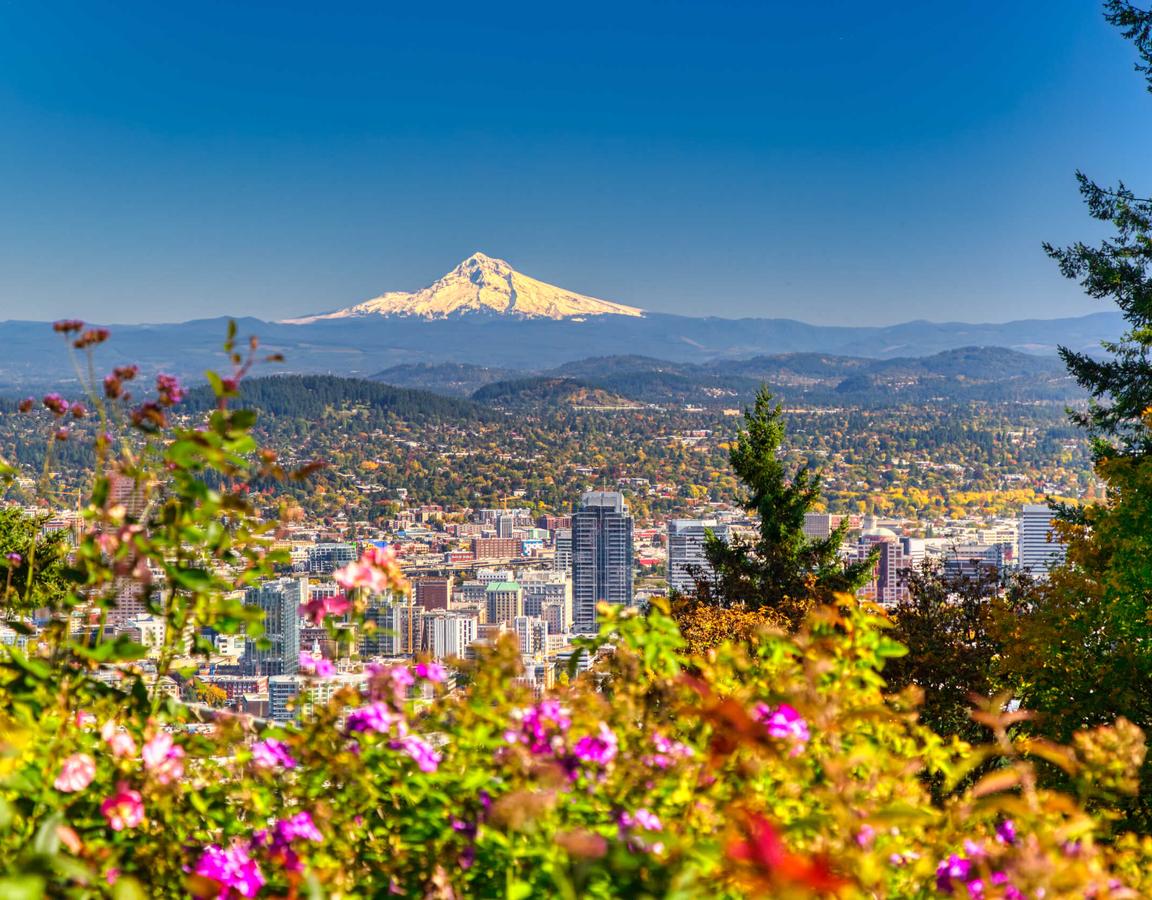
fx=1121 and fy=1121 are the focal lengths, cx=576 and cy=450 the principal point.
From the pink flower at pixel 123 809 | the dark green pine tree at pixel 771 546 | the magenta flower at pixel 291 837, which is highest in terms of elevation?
the pink flower at pixel 123 809

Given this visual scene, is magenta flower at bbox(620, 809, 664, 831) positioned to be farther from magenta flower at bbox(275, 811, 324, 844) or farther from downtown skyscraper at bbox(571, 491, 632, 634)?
downtown skyscraper at bbox(571, 491, 632, 634)

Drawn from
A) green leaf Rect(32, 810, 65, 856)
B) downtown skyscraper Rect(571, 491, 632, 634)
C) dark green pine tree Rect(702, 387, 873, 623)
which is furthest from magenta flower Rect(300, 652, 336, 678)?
downtown skyscraper Rect(571, 491, 632, 634)

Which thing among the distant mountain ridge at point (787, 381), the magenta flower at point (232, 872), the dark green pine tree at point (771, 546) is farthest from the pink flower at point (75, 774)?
the distant mountain ridge at point (787, 381)

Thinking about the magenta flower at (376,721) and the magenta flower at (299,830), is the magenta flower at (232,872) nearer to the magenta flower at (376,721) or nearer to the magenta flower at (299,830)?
the magenta flower at (299,830)

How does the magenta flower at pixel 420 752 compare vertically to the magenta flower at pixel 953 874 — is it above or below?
above

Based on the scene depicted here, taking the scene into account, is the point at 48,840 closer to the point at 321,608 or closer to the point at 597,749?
the point at 597,749

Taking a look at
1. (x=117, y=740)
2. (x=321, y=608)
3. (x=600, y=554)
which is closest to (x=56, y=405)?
(x=321, y=608)

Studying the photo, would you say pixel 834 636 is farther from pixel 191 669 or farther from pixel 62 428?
pixel 62 428
